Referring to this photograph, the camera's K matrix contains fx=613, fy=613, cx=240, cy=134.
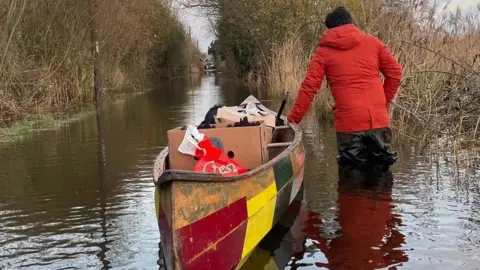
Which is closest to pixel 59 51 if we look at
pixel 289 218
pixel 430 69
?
pixel 430 69

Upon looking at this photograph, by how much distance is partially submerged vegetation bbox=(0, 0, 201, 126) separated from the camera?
48.8ft

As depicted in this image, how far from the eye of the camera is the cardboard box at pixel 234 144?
5730 millimetres

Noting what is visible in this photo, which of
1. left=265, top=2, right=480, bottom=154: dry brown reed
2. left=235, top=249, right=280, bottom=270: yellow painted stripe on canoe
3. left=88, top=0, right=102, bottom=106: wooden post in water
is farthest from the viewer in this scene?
left=88, top=0, right=102, bottom=106: wooden post in water

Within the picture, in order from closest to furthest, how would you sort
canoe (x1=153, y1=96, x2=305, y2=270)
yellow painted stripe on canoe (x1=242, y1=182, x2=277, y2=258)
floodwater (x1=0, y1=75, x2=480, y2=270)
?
canoe (x1=153, y1=96, x2=305, y2=270) → yellow painted stripe on canoe (x1=242, y1=182, x2=277, y2=258) → floodwater (x1=0, y1=75, x2=480, y2=270)

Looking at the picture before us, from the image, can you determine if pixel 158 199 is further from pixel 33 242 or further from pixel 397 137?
pixel 397 137

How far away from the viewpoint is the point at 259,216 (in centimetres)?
482

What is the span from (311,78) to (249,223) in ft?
9.14

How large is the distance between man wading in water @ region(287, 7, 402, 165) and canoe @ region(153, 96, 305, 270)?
208cm

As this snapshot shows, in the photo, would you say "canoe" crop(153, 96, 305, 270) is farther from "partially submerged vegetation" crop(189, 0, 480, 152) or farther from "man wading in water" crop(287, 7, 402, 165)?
"partially submerged vegetation" crop(189, 0, 480, 152)

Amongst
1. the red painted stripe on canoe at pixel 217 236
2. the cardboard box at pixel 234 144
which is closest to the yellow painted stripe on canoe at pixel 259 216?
the red painted stripe on canoe at pixel 217 236

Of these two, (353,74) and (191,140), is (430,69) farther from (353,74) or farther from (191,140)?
(191,140)

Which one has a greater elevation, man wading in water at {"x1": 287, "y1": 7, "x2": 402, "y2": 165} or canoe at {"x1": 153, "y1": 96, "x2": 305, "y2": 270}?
man wading in water at {"x1": 287, "y1": 7, "x2": 402, "y2": 165}

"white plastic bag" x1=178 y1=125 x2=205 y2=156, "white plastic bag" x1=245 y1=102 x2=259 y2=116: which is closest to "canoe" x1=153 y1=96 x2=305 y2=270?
"white plastic bag" x1=178 y1=125 x2=205 y2=156

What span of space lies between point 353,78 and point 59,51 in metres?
13.6
